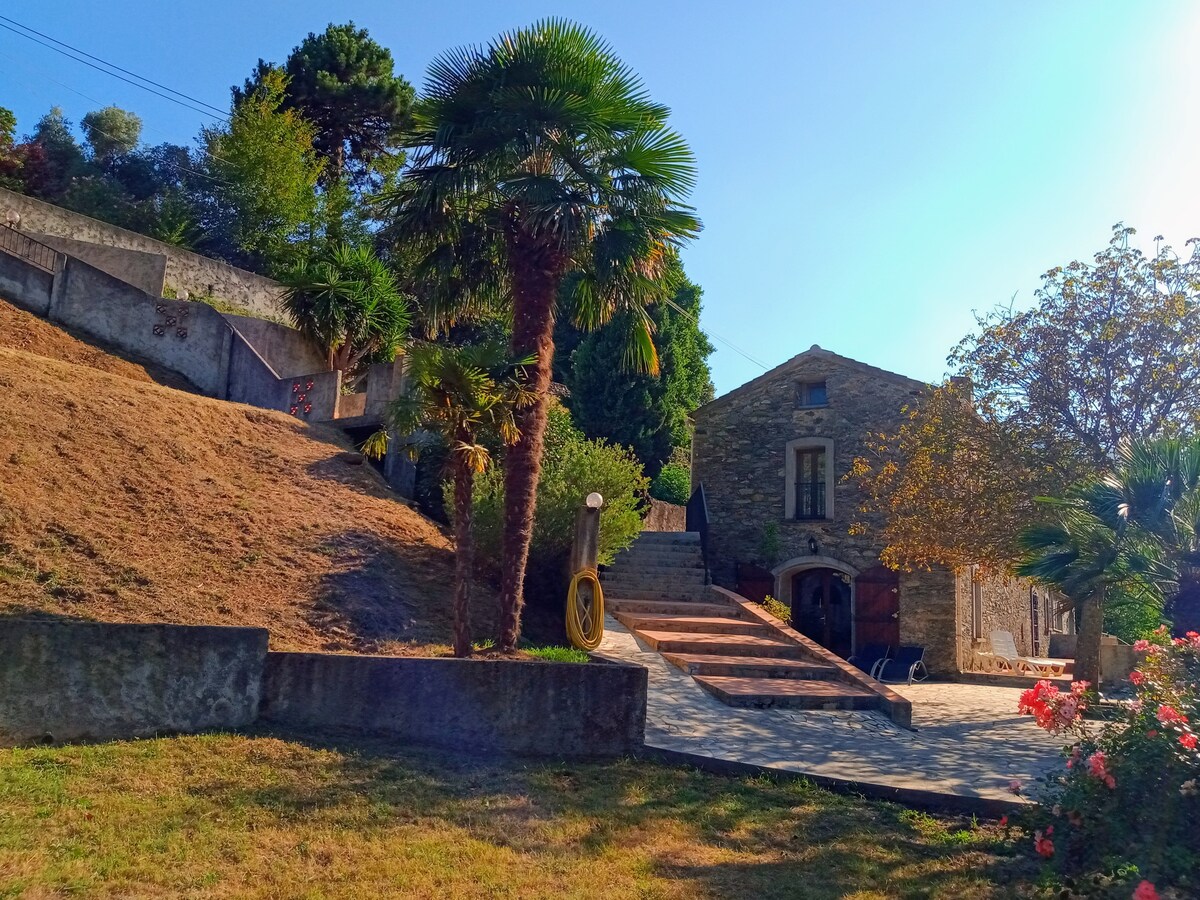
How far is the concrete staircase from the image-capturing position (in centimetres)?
1022

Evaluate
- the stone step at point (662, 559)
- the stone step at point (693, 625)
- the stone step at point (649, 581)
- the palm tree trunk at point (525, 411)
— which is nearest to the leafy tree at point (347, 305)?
the stone step at point (662, 559)

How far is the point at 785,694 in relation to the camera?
32.8 ft

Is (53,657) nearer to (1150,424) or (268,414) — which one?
(268,414)

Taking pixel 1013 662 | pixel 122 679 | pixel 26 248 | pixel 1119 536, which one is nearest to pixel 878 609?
pixel 1013 662

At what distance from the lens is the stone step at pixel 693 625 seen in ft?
42.6

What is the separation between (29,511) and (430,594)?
13.6 feet

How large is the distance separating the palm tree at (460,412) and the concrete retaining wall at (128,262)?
556 inches

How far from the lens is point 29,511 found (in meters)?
9.09

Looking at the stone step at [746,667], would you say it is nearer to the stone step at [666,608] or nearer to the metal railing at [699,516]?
the stone step at [666,608]

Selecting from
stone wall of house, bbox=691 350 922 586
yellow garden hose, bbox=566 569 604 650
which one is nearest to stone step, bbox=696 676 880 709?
yellow garden hose, bbox=566 569 604 650

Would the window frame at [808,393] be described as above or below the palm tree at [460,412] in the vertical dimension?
above

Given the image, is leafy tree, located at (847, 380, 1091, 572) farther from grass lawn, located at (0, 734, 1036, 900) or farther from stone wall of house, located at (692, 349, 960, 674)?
grass lawn, located at (0, 734, 1036, 900)

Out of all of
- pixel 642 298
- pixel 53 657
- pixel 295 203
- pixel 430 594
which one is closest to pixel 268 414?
pixel 430 594

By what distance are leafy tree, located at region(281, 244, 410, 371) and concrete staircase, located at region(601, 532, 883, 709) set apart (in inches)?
273
